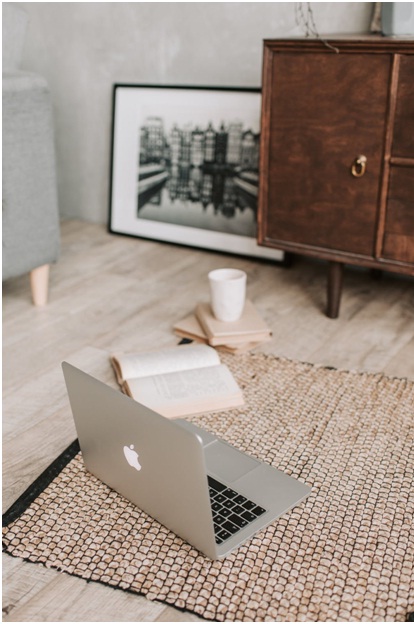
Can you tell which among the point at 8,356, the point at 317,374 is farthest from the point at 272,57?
the point at 8,356

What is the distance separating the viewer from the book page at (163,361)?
166 centimetres

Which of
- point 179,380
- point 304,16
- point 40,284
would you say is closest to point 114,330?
point 40,284

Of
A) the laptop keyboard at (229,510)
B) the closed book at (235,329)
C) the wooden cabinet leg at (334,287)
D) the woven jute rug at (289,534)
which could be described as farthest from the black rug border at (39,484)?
the wooden cabinet leg at (334,287)

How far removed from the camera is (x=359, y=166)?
72.7 inches

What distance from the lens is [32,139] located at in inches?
79.8

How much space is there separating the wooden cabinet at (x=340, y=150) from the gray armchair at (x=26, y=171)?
616mm

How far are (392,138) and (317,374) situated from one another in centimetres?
60

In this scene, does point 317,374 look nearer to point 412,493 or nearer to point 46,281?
point 412,493

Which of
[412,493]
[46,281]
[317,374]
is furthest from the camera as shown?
[46,281]

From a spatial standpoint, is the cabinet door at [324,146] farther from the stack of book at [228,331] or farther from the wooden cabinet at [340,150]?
the stack of book at [228,331]

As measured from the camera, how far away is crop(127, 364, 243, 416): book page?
1545 millimetres

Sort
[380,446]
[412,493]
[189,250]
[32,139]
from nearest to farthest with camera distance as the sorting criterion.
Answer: [412,493], [380,446], [32,139], [189,250]

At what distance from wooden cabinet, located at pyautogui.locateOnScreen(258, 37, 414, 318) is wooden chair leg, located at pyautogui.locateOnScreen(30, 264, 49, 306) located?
66 centimetres

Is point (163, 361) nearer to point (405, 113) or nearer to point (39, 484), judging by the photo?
point (39, 484)
